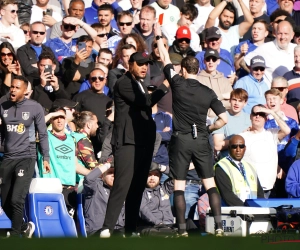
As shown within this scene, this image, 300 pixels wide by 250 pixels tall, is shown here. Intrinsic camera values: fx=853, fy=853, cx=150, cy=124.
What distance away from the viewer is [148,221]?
33.2 ft

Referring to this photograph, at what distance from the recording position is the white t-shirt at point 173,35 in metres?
13.8

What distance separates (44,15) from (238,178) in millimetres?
5140

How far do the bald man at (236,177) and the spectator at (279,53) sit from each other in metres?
3.14

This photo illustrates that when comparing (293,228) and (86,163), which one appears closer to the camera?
(293,228)

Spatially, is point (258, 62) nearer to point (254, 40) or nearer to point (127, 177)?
point (254, 40)

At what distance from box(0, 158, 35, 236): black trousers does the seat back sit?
0.49ft

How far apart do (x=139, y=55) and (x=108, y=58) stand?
408 centimetres

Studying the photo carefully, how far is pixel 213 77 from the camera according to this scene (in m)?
12.6

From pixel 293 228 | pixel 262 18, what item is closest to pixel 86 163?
pixel 293 228

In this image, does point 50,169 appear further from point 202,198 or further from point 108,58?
point 108,58

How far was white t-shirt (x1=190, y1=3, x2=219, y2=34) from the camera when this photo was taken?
14.7 m

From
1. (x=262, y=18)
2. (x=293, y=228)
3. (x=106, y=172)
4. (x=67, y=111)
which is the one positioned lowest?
(x=293, y=228)

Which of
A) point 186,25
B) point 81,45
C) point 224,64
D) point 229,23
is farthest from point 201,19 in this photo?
point 81,45

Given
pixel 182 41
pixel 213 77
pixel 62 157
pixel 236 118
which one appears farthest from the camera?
pixel 182 41
